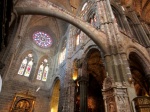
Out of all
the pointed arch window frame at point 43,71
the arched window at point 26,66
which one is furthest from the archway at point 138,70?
the arched window at point 26,66

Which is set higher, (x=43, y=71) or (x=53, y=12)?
(x=43, y=71)

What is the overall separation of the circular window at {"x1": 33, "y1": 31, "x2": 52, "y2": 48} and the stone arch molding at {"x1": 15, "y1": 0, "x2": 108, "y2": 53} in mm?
11311

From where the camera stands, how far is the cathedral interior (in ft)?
18.6

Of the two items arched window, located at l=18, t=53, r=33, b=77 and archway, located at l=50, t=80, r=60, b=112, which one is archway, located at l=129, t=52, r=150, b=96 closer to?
archway, located at l=50, t=80, r=60, b=112

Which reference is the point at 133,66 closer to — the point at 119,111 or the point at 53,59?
the point at 119,111

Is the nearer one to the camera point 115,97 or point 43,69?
point 115,97

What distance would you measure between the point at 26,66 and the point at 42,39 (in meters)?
4.91

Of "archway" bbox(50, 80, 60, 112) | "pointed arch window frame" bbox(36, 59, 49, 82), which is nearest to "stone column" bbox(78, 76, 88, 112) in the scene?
"archway" bbox(50, 80, 60, 112)

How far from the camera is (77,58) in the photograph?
10.7 meters

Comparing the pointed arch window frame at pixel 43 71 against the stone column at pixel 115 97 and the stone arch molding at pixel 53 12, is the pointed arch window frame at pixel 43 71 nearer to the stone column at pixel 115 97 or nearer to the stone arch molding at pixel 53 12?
the stone arch molding at pixel 53 12

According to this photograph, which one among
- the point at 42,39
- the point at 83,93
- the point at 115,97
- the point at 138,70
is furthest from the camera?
the point at 42,39

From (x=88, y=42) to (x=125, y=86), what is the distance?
193 inches

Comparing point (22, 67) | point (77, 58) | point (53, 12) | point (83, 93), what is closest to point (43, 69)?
point (22, 67)

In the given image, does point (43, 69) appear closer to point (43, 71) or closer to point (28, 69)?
point (43, 71)
